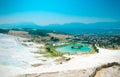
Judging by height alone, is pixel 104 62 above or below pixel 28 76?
above

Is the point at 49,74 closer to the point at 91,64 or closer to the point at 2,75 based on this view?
the point at 91,64

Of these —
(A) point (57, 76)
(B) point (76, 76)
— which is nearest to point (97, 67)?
(B) point (76, 76)

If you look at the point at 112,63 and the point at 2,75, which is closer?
the point at 112,63

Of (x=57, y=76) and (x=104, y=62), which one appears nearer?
(x=57, y=76)

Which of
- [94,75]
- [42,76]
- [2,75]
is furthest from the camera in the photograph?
[2,75]

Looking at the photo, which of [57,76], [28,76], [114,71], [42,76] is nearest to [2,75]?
[28,76]

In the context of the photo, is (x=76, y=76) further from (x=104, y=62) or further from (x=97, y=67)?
(x=104, y=62)

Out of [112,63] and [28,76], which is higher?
[112,63]

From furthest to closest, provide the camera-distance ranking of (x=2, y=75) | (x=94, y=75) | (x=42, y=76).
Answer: (x=2, y=75) < (x=42, y=76) < (x=94, y=75)
